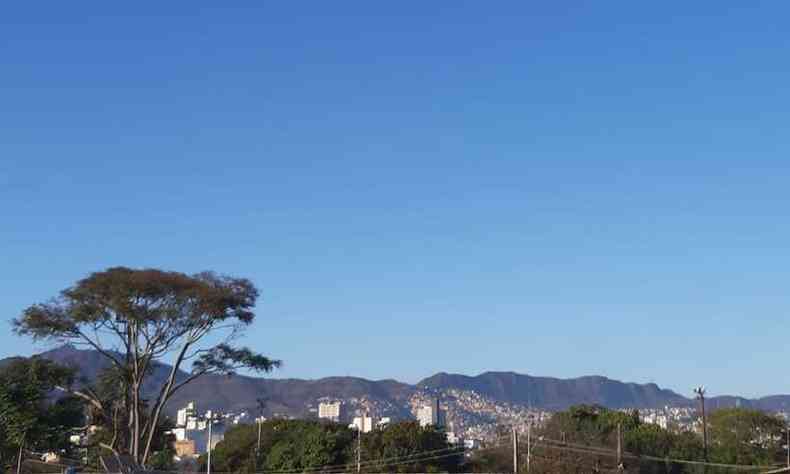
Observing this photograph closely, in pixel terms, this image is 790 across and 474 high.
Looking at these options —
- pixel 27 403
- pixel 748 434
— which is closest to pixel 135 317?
pixel 27 403

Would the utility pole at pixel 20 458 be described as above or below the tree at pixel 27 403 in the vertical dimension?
below

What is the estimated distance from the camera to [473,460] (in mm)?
90375

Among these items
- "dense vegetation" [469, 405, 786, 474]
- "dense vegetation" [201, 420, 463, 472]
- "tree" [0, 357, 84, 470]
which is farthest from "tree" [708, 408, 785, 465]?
"tree" [0, 357, 84, 470]

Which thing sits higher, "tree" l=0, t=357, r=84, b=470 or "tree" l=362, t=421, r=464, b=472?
"tree" l=0, t=357, r=84, b=470

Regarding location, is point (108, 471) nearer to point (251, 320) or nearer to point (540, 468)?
point (251, 320)

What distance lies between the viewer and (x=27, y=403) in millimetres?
69062

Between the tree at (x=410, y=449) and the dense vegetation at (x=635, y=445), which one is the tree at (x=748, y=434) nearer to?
the dense vegetation at (x=635, y=445)

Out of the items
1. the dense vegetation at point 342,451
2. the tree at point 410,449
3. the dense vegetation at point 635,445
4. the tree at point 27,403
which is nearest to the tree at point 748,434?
the dense vegetation at point 635,445

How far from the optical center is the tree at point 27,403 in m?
67.8

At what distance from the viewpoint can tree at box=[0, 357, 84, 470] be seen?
6781 cm

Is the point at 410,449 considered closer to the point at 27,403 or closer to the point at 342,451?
the point at 342,451

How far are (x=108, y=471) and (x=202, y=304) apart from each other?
1105 cm

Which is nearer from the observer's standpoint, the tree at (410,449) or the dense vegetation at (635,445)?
the dense vegetation at (635,445)

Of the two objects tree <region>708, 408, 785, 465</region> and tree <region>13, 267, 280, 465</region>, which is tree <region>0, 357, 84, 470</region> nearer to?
tree <region>13, 267, 280, 465</region>
